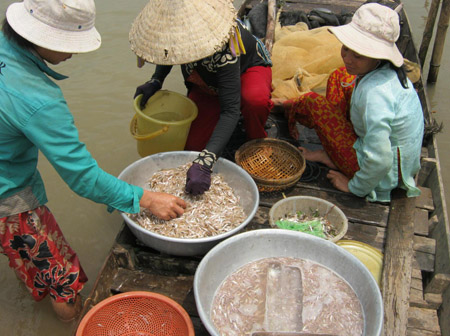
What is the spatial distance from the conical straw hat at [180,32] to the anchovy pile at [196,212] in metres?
0.81

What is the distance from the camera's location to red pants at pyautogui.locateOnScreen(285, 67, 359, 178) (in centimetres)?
275

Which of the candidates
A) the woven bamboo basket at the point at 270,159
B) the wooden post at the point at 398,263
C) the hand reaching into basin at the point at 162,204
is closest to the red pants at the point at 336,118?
the woven bamboo basket at the point at 270,159

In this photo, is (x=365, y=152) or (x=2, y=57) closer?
(x=2, y=57)

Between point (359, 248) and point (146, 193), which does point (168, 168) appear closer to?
point (146, 193)

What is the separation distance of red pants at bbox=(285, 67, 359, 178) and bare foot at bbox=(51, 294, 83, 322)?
203 cm

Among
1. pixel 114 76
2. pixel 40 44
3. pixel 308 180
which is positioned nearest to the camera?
pixel 40 44

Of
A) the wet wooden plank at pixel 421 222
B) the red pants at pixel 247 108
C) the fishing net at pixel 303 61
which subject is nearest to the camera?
the wet wooden plank at pixel 421 222

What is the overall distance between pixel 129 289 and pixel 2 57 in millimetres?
1356

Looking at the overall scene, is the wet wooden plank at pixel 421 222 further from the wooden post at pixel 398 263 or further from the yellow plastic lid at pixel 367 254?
the yellow plastic lid at pixel 367 254

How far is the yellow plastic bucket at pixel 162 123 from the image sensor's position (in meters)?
2.65

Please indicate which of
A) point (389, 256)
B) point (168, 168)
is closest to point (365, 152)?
point (389, 256)

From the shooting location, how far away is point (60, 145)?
162 centimetres

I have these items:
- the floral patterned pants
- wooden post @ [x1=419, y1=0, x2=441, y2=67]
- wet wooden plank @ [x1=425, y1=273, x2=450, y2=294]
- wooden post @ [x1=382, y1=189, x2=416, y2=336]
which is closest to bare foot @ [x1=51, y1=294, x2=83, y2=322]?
the floral patterned pants

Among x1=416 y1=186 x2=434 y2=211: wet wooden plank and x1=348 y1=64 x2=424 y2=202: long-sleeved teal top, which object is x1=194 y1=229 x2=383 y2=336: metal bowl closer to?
x1=348 y1=64 x2=424 y2=202: long-sleeved teal top
